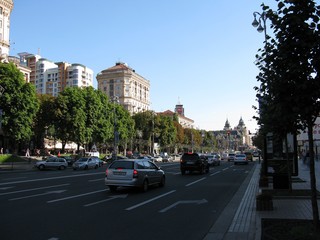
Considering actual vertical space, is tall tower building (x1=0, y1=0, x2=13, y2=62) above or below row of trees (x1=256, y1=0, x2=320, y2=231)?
above

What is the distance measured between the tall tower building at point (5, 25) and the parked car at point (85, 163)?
6195cm

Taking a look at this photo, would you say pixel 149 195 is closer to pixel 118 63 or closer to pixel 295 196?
pixel 295 196

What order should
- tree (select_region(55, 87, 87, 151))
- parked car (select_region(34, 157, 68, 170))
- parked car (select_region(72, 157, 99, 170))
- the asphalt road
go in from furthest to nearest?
tree (select_region(55, 87, 87, 151))
parked car (select_region(72, 157, 99, 170))
parked car (select_region(34, 157, 68, 170))
the asphalt road

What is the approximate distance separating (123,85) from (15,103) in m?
89.9

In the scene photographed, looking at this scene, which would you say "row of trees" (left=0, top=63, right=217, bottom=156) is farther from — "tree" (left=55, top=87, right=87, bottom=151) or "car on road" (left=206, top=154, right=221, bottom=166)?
"car on road" (left=206, top=154, right=221, bottom=166)

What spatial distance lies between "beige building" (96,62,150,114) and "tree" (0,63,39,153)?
8513 cm

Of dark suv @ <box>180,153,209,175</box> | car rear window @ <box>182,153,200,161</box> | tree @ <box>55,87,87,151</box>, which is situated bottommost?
dark suv @ <box>180,153,209,175</box>

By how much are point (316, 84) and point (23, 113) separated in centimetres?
5568

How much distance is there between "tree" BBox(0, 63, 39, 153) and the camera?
184 ft

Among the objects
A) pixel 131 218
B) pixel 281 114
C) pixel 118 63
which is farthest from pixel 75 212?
pixel 118 63

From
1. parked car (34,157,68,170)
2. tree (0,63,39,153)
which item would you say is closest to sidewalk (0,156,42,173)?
parked car (34,157,68,170)

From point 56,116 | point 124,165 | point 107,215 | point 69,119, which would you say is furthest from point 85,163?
point 107,215

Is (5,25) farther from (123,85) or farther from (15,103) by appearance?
(123,85)

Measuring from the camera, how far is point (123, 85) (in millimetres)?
146000
